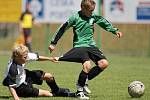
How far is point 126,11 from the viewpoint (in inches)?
1029

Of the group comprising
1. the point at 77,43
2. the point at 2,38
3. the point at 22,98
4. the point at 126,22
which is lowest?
the point at 2,38

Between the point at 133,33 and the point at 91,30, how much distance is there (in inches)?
721

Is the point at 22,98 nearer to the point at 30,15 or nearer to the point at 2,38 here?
the point at 30,15

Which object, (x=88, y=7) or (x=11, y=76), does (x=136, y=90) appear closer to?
(x=88, y=7)

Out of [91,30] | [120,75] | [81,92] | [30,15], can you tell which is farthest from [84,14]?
[30,15]

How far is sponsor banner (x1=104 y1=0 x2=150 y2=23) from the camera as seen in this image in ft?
84.4

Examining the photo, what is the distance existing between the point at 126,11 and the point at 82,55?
15913mm

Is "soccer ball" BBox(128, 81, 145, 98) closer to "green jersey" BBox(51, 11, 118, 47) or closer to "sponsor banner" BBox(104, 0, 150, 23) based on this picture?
"green jersey" BBox(51, 11, 118, 47)

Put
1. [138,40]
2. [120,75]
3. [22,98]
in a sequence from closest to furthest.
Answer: [22,98]
[120,75]
[138,40]

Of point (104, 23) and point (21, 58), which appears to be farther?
point (104, 23)

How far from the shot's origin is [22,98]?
33.0 feet

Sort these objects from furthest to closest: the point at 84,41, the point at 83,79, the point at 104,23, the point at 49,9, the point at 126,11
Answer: the point at 49,9 → the point at 126,11 → the point at 104,23 → the point at 84,41 → the point at 83,79

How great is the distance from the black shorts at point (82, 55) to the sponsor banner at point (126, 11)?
15348 millimetres

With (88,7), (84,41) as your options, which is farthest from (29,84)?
(88,7)
